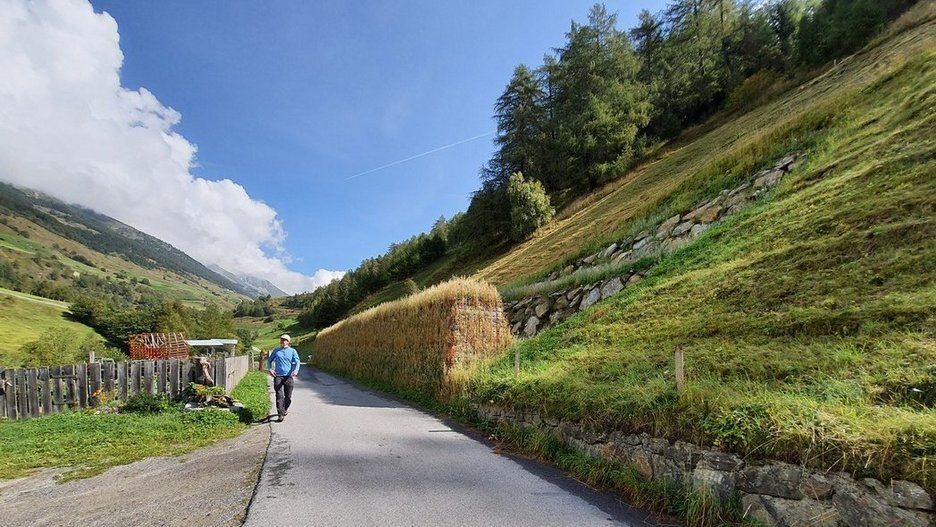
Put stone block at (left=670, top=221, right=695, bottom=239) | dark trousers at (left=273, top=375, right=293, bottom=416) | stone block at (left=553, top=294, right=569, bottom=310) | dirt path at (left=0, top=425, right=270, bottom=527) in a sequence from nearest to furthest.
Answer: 1. dirt path at (left=0, top=425, right=270, bottom=527)
2. dark trousers at (left=273, top=375, right=293, bottom=416)
3. stone block at (left=670, top=221, right=695, bottom=239)
4. stone block at (left=553, top=294, right=569, bottom=310)

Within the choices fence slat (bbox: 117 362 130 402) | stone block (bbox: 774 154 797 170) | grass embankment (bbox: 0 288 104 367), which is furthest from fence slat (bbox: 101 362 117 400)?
grass embankment (bbox: 0 288 104 367)

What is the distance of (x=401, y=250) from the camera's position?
81625mm

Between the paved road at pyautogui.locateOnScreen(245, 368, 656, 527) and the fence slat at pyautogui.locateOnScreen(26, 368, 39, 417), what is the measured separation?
282 inches

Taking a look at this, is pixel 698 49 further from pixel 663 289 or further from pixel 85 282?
pixel 85 282

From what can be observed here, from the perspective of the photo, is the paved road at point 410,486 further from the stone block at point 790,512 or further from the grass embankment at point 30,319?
the grass embankment at point 30,319

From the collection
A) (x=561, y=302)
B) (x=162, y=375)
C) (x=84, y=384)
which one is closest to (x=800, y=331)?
(x=561, y=302)

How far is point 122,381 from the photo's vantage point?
9.77 meters

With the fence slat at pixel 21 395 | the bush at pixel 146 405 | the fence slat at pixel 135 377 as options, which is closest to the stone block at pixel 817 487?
the bush at pixel 146 405

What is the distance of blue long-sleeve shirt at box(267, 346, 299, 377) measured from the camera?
902 cm

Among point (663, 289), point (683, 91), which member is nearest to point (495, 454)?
point (663, 289)

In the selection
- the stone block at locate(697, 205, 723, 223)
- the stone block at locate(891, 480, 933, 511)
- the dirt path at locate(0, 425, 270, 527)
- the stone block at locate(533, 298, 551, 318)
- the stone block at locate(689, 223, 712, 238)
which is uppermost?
the stone block at locate(697, 205, 723, 223)

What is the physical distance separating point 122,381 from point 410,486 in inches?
366

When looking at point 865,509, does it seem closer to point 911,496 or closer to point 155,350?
point 911,496

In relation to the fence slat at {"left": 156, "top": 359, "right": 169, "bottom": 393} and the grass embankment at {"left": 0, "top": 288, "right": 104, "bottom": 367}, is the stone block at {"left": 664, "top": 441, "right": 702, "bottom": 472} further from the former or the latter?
the grass embankment at {"left": 0, "top": 288, "right": 104, "bottom": 367}
